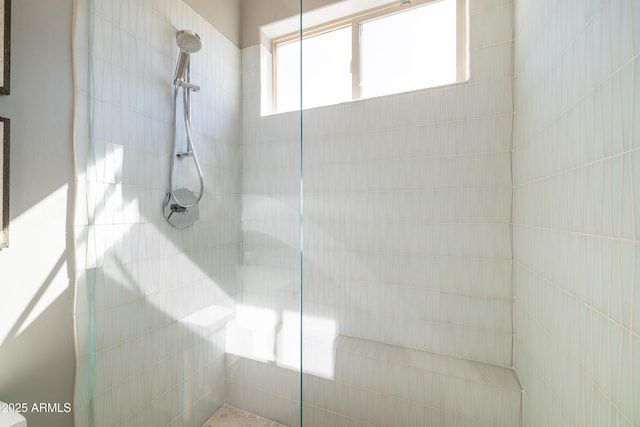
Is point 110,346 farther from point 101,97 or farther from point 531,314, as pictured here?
point 531,314

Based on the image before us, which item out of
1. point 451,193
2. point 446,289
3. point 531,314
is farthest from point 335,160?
point 531,314

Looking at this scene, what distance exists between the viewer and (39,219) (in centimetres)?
93

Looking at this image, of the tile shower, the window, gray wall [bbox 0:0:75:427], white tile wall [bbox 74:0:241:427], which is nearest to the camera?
the tile shower

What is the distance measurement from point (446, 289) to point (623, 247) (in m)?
0.99

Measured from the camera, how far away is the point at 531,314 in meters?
1.12

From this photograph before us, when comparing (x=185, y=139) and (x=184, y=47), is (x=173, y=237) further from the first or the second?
(x=184, y=47)

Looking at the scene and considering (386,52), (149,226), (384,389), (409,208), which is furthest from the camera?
(386,52)

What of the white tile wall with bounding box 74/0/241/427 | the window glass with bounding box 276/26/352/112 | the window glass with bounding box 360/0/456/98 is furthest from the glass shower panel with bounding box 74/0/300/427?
the window glass with bounding box 360/0/456/98

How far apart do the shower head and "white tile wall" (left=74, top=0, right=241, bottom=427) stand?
23 millimetres

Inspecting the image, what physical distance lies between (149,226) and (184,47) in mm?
683

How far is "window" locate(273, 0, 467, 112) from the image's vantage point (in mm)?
1541

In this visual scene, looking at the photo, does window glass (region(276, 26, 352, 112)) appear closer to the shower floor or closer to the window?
the window

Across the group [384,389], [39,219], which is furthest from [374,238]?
[39,219]

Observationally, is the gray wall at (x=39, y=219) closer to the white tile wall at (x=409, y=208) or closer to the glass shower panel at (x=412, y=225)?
the white tile wall at (x=409, y=208)
